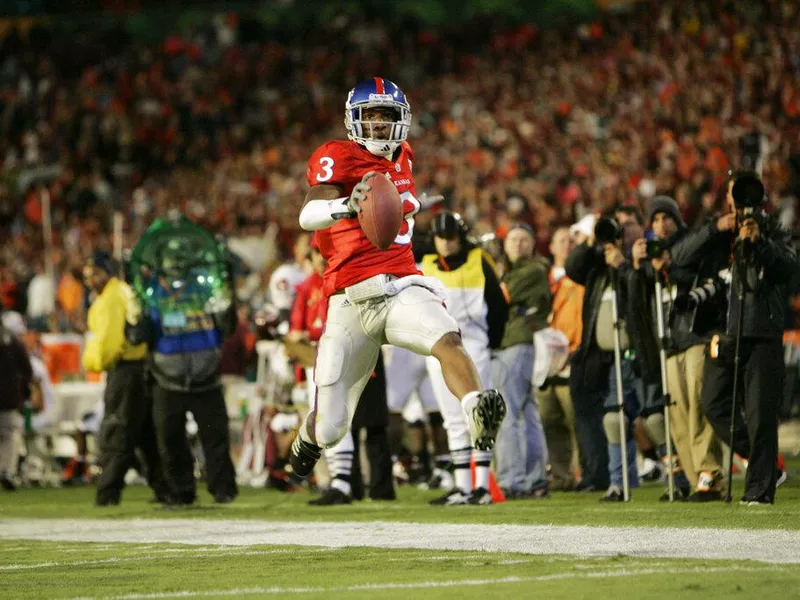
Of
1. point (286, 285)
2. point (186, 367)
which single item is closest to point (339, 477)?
point (186, 367)

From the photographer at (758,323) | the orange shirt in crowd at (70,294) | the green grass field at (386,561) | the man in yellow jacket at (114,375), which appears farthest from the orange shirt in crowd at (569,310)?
the orange shirt in crowd at (70,294)

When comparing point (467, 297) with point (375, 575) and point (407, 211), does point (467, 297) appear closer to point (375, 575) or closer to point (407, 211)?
point (407, 211)

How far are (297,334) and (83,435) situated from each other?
5242 mm

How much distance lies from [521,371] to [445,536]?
13.1ft

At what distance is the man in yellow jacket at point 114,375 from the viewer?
1195 centimetres

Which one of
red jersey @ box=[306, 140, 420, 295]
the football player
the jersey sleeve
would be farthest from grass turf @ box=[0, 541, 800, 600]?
the jersey sleeve

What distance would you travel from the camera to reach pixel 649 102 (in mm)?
22031

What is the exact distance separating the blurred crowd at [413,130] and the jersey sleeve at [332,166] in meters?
5.39

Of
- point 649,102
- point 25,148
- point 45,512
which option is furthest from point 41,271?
point 45,512

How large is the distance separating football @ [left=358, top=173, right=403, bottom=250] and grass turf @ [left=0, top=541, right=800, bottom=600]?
1462mm

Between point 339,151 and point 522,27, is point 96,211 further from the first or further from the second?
point 339,151

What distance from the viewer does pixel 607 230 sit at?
1027 cm

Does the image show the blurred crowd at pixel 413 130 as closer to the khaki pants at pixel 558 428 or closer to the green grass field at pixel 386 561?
the khaki pants at pixel 558 428

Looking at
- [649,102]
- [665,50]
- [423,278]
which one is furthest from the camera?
[665,50]
